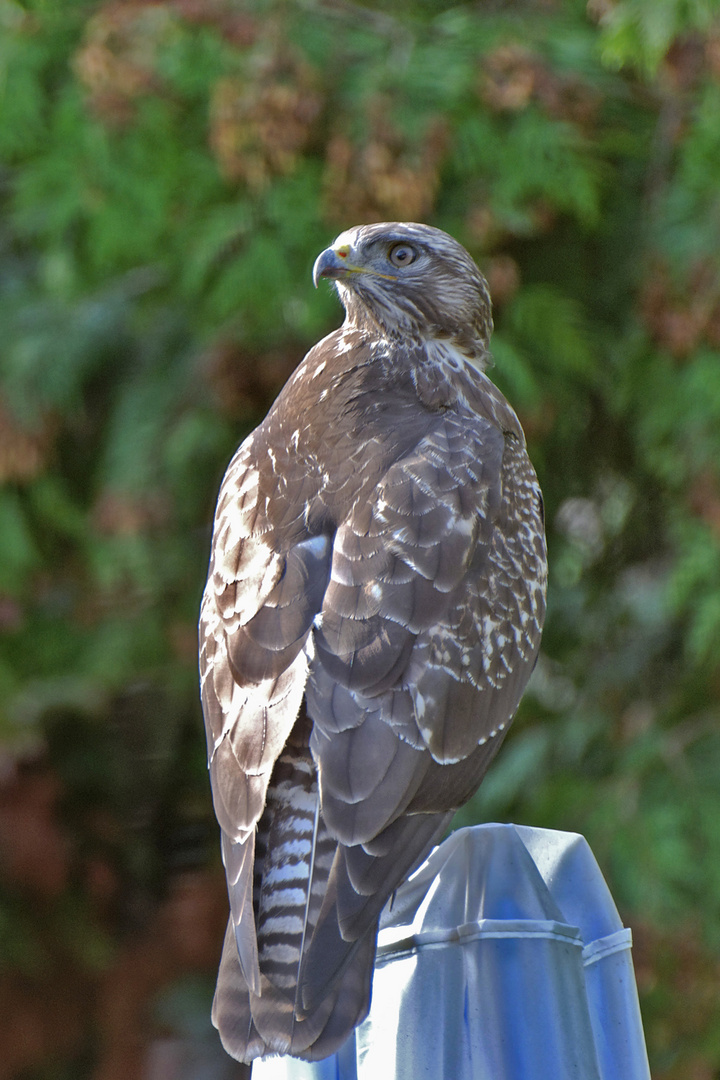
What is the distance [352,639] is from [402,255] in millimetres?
1018

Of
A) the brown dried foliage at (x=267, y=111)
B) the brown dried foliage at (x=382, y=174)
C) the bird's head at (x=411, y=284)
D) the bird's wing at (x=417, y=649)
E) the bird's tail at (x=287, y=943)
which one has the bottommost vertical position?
the bird's tail at (x=287, y=943)

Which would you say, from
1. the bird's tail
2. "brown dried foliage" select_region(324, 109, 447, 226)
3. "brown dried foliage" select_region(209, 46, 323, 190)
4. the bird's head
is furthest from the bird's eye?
the bird's tail

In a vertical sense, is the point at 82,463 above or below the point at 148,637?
above

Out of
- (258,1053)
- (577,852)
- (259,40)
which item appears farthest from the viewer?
(259,40)

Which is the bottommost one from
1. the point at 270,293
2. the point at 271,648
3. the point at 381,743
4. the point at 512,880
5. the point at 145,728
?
the point at 145,728

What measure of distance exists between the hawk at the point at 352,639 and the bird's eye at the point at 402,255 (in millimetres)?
17

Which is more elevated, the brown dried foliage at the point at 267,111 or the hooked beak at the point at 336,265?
the brown dried foliage at the point at 267,111

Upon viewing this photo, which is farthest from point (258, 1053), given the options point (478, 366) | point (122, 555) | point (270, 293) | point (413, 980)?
point (122, 555)

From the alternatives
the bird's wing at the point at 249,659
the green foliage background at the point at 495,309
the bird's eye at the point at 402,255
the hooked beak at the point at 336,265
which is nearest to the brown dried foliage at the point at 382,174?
the green foliage background at the point at 495,309

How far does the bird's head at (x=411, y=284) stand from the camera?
2719 mm

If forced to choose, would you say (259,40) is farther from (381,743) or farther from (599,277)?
(381,743)

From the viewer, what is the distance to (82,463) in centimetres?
462

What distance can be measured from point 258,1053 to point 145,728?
11.1 ft

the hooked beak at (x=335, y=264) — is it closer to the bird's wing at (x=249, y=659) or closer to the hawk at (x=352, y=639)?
the hawk at (x=352, y=639)
